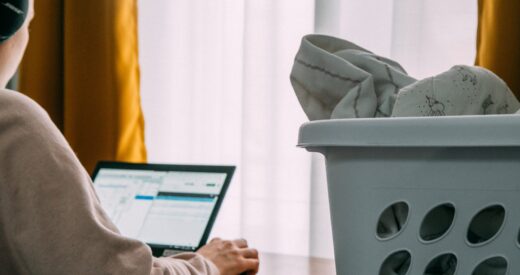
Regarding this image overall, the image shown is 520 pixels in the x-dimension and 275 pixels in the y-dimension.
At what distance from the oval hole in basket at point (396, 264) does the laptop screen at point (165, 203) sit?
0.73 m

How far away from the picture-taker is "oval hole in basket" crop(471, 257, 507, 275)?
0.55 metres

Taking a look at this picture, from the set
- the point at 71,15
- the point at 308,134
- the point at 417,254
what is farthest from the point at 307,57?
the point at 71,15

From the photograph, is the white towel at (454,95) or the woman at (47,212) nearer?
the white towel at (454,95)

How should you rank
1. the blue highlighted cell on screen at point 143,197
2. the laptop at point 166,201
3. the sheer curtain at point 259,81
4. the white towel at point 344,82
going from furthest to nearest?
the sheer curtain at point 259,81 → the blue highlighted cell on screen at point 143,197 → the laptop at point 166,201 → the white towel at point 344,82

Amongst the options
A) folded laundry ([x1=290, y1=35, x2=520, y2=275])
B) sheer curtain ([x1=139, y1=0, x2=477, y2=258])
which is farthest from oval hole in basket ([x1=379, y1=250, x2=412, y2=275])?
sheer curtain ([x1=139, y1=0, x2=477, y2=258])

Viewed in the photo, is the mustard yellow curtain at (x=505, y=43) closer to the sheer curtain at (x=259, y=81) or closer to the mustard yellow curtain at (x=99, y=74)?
the sheer curtain at (x=259, y=81)

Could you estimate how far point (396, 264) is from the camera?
58 centimetres

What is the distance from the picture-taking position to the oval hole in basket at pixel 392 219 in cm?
58

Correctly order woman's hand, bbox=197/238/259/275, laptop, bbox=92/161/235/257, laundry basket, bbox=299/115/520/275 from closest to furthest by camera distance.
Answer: laundry basket, bbox=299/115/520/275 → woman's hand, bbox=197/238/259/275 → laptop, bbox=92/161/235/257

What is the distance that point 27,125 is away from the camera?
76 cm

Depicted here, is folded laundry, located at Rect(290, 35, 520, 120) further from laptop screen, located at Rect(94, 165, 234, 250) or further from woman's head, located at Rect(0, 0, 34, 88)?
laptop screen, located at Rect(94, 165, 234, 250)

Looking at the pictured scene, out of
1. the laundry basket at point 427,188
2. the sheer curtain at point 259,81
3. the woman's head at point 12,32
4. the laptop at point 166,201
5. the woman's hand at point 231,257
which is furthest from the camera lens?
the sheer curtain at point 259,81

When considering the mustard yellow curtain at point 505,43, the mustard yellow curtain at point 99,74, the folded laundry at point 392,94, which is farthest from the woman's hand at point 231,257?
the mustard yellow curtain at point 99,74

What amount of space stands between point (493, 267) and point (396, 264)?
0.29 ft
